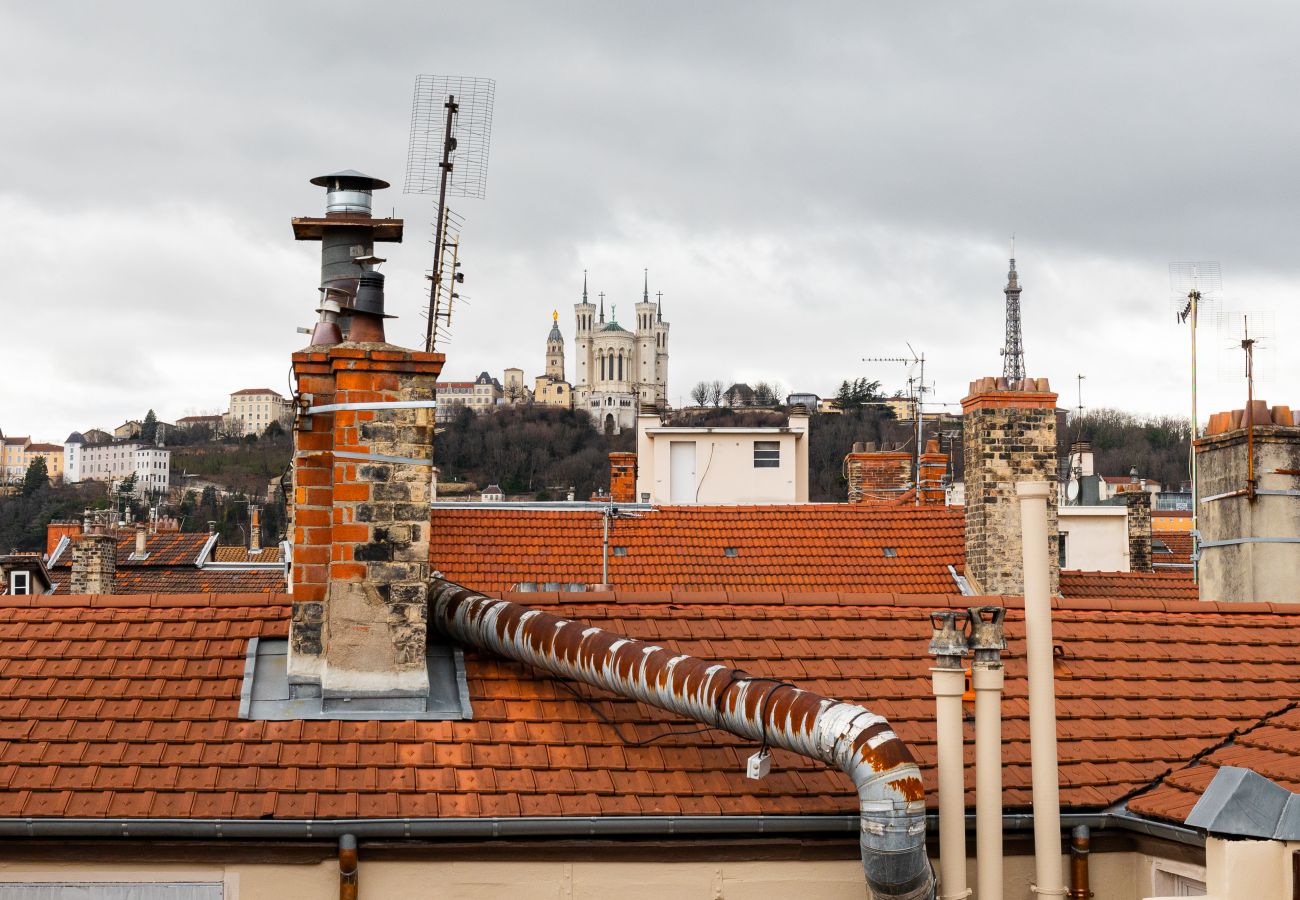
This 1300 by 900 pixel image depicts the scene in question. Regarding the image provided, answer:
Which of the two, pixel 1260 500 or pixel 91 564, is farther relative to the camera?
pixel 91 564

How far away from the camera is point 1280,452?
11109mm

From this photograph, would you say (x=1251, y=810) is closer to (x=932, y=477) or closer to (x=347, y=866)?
(x=347, y=866)

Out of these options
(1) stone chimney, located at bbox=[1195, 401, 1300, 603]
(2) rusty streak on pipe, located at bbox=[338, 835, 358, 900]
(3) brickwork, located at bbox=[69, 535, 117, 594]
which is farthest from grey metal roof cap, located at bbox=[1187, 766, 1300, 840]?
(3) brickwork, located at bbox=[69, 535, 117, 594]

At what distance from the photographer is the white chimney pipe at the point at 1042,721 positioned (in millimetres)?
7442

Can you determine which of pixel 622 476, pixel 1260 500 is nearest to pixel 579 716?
pixel 1260 500

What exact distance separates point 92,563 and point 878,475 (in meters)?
15.8

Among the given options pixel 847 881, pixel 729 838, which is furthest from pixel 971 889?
pixel 729 838

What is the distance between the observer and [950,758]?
7.35 m

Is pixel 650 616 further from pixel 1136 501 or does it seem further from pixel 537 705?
pixel 1136 501

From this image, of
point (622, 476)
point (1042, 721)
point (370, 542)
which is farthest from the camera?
point (622, 476)

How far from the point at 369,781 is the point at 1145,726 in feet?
14.3

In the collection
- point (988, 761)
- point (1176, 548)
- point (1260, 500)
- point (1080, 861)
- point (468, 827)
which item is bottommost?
point (1080, 861)

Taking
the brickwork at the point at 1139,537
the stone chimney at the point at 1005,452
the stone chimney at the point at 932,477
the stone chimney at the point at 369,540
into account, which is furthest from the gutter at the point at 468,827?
the brickwork at the point at 1139,537

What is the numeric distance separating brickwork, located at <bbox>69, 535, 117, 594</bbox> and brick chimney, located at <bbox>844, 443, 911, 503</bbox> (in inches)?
592
